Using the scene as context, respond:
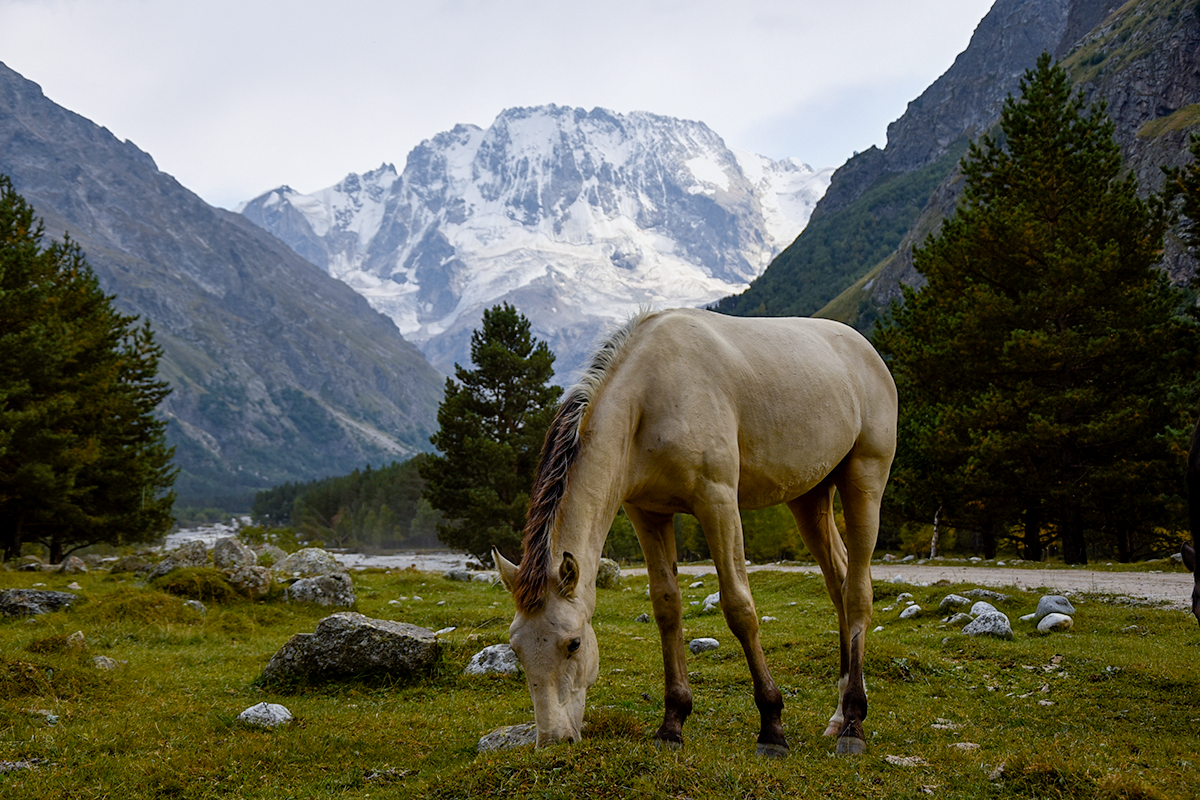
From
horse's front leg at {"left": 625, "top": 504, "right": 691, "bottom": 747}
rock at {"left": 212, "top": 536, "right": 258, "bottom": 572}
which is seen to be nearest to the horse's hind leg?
horse's front leg at {"left": 625, "top": 504, "right": 691, "bottom": 747}

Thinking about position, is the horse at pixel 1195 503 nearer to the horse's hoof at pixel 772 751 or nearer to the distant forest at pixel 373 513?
the horse's hoof at pixel 772 751

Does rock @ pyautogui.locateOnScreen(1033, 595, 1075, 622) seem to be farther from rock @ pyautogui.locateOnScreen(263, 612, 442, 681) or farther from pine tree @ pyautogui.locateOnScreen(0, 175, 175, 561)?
pine tree @ pyautogui.locateOnScreen(0, 175, 175, 561)

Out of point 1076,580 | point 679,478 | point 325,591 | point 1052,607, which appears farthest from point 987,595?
point 325,591

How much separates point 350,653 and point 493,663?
70.6 inches

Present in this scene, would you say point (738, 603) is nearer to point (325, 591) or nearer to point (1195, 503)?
point (1195, 503)

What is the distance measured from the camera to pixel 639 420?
19.9 feet

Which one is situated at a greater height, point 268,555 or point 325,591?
point 325,591

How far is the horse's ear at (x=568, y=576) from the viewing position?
523 centimetres

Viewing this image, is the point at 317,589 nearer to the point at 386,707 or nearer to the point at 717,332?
the point at 386,707

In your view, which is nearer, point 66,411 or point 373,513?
point 66,411

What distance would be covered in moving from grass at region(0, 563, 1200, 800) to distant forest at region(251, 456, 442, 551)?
4008 inches

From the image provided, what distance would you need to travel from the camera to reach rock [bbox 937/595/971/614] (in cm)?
1287

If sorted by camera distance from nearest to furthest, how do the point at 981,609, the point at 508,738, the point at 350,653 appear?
the point at 508,738, the point at 350,653, the point at 981,609

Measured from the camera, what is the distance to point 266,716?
270 inches
